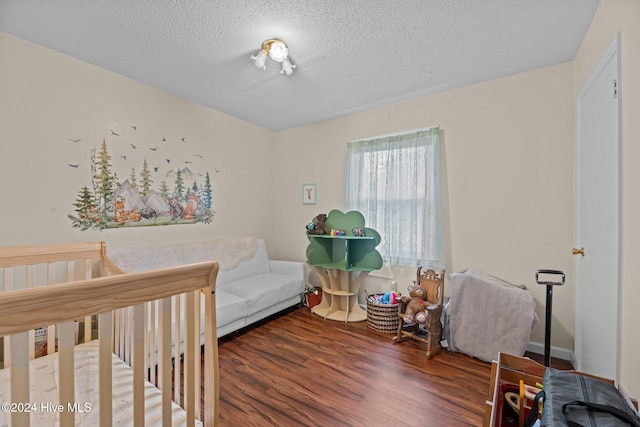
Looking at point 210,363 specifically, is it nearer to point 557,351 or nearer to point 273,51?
point 273,51

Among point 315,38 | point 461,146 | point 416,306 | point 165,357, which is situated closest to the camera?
point 165,357

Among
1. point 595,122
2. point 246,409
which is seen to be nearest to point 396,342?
point 246,409

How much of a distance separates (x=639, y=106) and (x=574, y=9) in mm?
921

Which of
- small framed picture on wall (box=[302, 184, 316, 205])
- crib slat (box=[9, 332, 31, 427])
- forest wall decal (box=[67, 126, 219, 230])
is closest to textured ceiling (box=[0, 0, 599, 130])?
forest wall decal (box=[67, 126, 219, 230])

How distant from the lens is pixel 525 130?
2.31 m

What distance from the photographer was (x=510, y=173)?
2369mm

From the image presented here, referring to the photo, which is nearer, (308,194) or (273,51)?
A: (273,51)

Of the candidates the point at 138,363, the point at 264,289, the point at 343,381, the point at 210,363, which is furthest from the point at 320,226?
the point at 138,363

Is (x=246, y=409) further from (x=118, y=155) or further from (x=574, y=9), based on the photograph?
(x=574, y=9)

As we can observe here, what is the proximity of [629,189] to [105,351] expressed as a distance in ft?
6.97

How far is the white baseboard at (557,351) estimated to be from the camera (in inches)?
84.0

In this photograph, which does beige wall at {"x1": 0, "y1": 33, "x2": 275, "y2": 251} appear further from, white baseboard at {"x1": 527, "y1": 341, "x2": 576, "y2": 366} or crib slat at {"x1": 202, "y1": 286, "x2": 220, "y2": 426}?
white baseboard at {"x1": 527, "y1": 341, "x2": 576, "y2": 366}

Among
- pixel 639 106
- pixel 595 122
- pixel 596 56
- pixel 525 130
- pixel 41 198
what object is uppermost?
pixel 596 56

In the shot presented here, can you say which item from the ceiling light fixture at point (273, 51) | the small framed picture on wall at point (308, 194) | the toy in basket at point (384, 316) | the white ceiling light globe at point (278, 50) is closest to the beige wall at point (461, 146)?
the toy in basket at point (384, 316)
